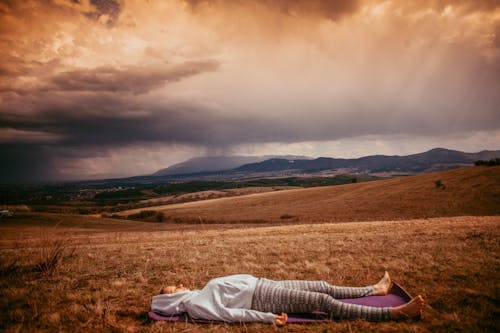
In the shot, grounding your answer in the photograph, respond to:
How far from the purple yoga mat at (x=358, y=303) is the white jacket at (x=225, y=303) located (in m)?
0.19

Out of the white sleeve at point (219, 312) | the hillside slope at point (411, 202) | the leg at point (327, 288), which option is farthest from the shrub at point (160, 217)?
the leg at point (327, 288)

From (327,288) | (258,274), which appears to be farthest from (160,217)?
(327,288)

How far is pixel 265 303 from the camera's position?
5754 millimetres

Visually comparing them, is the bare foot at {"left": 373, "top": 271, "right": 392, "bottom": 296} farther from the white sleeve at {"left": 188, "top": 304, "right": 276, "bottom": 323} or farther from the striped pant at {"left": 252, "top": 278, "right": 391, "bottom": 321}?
the white sleeve at {"left": 188, "top": 304, "right": 276, "bottom": 323}

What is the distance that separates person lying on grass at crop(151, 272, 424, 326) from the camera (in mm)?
5391

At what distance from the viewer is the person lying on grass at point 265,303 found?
5.39 metres

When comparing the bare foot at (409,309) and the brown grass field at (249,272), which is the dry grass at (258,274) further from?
the bare foot at (409,309)

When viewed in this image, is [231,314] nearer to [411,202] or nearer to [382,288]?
[382,288]

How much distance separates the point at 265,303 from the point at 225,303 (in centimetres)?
90

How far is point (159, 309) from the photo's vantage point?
20.4 ft

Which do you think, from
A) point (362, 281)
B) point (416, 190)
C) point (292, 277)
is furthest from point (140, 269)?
point (416, 190)

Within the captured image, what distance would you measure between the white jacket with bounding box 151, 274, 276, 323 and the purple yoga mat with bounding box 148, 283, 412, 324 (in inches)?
7.3

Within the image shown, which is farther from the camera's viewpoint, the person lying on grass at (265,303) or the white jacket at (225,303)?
the white jacket at (225,303)

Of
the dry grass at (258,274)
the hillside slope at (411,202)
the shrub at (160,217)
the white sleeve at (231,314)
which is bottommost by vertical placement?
the shrub at (160,217)
